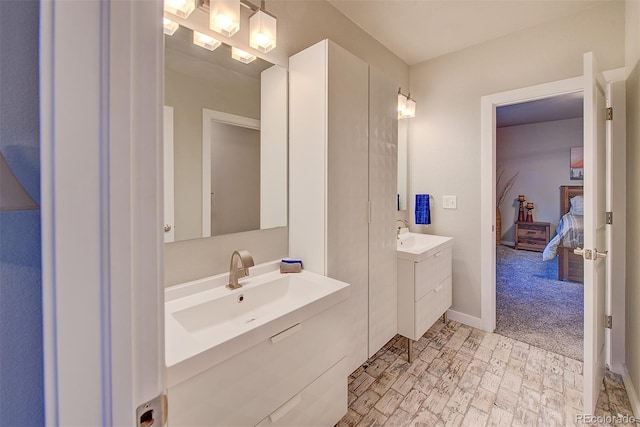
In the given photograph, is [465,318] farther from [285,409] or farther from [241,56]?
[241,56]

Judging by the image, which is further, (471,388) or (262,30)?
(471,388)

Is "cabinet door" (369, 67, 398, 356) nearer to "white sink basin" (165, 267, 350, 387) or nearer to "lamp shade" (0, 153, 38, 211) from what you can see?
"white sink basin" (165, 267, 350, 387)

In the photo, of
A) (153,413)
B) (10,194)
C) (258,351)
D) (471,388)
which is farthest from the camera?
(471,388)

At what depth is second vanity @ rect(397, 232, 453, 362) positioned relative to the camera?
202 cm

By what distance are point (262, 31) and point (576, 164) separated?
19.7 feet

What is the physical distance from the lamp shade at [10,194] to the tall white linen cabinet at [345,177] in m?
1.22

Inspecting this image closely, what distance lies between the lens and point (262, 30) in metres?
1.44

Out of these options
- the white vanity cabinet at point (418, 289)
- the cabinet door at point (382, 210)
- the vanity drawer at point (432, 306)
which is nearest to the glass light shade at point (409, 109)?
the cabinet door at point (382, 210)

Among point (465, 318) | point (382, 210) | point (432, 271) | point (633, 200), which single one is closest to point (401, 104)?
point (382, 210)

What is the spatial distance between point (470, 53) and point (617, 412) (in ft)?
9.06

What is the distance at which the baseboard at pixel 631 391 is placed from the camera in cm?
156

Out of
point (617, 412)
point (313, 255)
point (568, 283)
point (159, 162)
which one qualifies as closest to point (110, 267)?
point (159, 162)

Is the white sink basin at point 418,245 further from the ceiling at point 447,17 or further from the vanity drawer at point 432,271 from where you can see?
the ceiling at point 447,17
